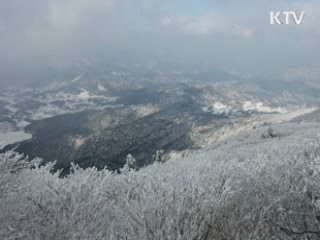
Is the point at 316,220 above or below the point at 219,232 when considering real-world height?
below

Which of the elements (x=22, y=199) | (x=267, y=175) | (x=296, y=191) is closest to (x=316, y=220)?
(x=296, y=191)

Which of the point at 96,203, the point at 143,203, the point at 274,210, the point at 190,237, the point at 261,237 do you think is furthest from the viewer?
A: the point at 274,210

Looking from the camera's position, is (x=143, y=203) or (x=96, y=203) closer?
(x=143, y=203)

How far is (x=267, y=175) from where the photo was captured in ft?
113

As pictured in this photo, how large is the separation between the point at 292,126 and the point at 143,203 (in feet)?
239

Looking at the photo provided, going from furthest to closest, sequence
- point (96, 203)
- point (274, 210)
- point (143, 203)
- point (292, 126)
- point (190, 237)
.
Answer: point (292, 126) → point (274, 210) → point (96, 203) → point (143, 203) → point (190, 237)

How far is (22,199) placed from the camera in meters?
31.2

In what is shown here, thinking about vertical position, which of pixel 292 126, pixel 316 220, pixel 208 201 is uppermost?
pixel 208 201

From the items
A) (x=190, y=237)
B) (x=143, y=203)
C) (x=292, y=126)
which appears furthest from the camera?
(x=292, y=126)

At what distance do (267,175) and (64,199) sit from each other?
44.2 feet

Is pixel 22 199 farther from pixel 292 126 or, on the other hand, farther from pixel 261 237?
pixel 292 126

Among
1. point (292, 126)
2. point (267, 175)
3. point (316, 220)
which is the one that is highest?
point (267, 175)

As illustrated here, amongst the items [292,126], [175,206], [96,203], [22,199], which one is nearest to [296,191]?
[175,206]

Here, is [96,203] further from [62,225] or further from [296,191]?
[296,191]
